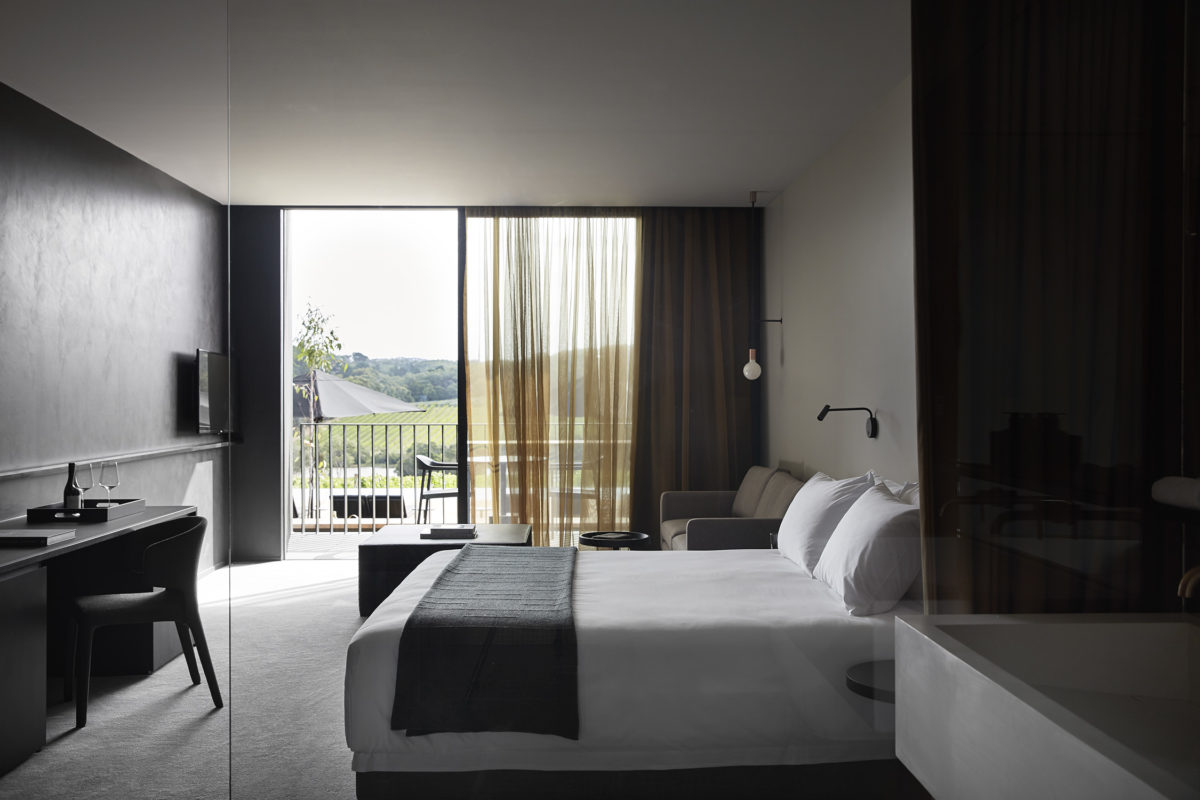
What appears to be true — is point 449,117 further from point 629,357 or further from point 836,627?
point 836,627

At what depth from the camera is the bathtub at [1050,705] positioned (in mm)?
669

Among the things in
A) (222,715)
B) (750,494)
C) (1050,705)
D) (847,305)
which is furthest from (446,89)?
(1050,705)

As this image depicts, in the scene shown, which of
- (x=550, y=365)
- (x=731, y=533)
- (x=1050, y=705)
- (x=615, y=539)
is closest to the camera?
(x=1050, y=705)

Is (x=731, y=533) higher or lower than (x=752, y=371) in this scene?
lower

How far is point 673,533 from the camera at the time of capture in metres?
1.32

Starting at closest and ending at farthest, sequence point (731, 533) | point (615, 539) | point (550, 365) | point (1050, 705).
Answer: point (1050, 705) < point (731, 533) < point (615, 539) < point (550, 365)

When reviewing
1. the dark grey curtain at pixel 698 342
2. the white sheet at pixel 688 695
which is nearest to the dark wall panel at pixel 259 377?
the white sheet at pixel 688 695

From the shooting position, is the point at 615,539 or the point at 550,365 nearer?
the point at 615,539

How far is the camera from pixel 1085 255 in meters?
0.96

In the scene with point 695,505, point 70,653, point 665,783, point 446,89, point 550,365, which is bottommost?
point 665,783

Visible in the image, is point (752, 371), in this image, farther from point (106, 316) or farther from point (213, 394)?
point (106, 316)

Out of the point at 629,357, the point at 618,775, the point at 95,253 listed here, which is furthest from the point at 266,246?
the point at 618,775

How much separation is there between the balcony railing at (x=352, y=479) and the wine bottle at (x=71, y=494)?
1.08ft

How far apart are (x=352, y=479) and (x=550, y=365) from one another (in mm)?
685
